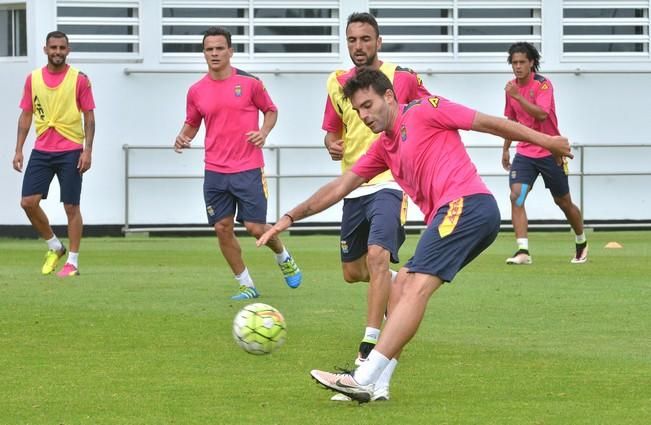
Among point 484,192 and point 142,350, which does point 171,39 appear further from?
point 484,192

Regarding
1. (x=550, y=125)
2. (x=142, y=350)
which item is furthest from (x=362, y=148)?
(x=550, y=125)

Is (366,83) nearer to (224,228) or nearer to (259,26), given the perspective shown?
(224,228)

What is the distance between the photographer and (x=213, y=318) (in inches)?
469

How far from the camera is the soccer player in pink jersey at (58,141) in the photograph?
15891 millimetres

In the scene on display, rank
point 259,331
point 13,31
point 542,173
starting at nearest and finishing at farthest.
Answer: point 259,331
point 542,173
point 13,31

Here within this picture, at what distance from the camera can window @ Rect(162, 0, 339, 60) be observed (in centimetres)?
2486

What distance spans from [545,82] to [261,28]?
29.4 ft

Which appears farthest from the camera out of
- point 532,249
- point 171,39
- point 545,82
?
point 171,39

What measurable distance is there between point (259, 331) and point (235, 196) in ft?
16.4

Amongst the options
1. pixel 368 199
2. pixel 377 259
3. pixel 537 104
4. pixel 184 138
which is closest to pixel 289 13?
pixel 537 104

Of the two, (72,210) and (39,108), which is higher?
(39,108)

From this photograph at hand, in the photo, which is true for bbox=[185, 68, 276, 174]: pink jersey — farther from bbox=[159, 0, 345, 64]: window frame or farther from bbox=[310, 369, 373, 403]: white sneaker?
bbox=[159, 0, 345, 64]: window frame

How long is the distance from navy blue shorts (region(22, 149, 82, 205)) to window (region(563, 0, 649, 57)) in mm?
12356

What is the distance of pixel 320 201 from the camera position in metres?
8.51
